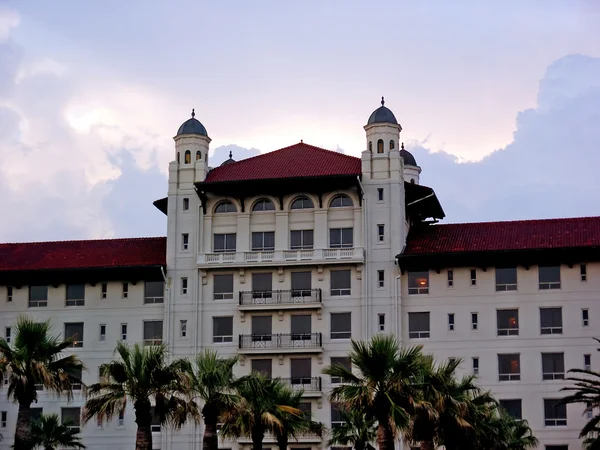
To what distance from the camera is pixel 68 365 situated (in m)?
62.7

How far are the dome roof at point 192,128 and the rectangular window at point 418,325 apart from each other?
20490 mm

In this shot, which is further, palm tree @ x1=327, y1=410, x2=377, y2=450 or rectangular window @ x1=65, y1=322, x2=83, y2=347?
rectangular window @ x1=65, y1=322, x2=83, y2=347

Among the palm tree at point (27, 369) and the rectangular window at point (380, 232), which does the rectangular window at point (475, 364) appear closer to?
the rectangular window at point (380, 232)

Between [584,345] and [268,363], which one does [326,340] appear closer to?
[268,363]

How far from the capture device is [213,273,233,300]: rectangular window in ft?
291

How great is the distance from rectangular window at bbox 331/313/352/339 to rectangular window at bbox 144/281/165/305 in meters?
12.5

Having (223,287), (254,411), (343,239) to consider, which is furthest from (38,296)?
A: (254,411)

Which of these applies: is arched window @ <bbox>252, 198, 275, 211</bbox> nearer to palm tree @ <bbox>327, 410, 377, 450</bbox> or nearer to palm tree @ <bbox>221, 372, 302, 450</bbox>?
palm tree @ <bbox>327, 410, 377, 450</bbox>

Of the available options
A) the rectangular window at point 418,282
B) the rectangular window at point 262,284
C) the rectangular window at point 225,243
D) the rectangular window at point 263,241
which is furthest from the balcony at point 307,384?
the rectangular window at point 225,243

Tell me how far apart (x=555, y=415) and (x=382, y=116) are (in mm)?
23738

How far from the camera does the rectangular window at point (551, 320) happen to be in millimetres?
83375

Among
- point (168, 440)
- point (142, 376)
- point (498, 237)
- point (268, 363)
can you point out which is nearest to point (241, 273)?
point (268, 363)

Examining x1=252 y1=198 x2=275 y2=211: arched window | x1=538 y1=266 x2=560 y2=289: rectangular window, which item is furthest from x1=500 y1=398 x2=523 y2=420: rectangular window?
x1=252 y1=198 x2=275 y2=211: arched window

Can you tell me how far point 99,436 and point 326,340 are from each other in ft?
57.0
